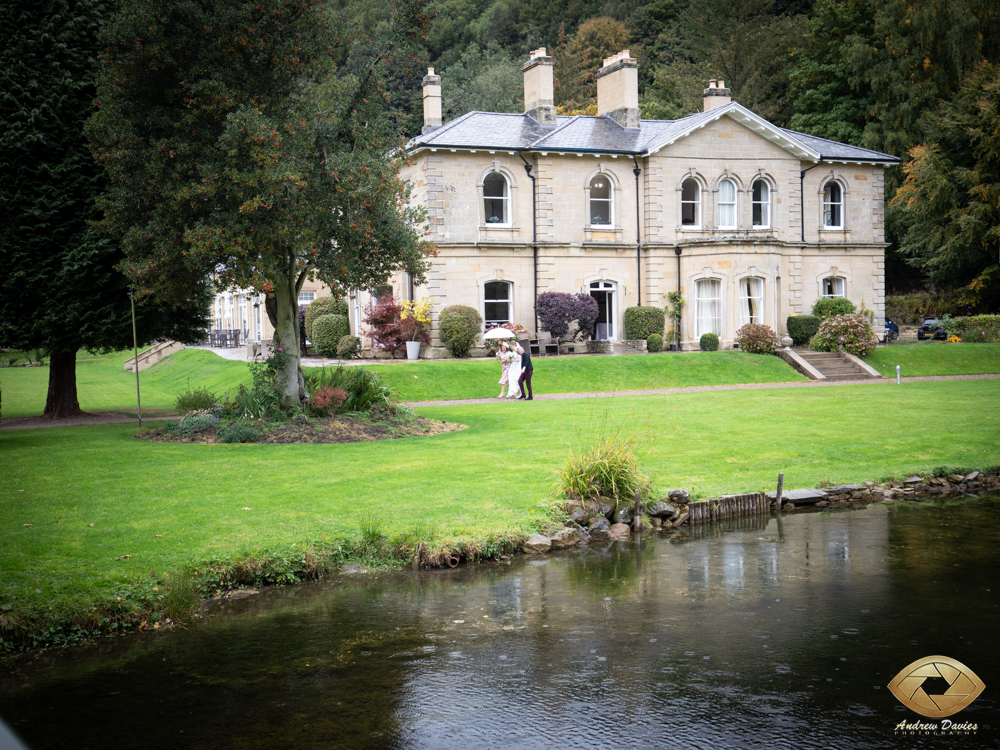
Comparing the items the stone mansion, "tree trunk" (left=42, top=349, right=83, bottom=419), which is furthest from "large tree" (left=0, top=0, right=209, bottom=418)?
the stone mansion

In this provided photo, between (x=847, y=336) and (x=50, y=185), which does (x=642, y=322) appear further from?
(x=50, y=185)

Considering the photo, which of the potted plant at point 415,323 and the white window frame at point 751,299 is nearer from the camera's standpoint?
the potted plant at point 415,323

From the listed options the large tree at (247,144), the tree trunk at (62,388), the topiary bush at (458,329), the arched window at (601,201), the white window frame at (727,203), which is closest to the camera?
the large tree at (247,144)

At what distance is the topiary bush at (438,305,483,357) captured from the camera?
97.2 feet

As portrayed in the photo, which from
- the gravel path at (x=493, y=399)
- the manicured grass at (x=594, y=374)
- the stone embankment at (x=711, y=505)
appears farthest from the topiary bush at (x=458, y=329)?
the stone embankment at (x=711, y=505)

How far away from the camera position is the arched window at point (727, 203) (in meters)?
34.1

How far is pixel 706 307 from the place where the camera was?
33.5 m

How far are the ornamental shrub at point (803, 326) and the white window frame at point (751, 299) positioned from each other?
58.3 inches

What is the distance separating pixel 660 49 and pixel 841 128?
22343mm

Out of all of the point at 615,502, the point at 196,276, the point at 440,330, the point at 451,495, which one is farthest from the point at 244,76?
the point at 440,330

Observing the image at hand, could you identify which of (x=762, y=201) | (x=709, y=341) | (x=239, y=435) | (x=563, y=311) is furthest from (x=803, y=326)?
(x=239, y=435)

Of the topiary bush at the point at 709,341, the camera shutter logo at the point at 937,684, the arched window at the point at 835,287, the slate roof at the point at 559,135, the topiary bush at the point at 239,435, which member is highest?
the slate roof at the point at 559,135

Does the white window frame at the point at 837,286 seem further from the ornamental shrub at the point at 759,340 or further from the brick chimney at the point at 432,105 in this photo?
the brick chimney at the point at 432,105

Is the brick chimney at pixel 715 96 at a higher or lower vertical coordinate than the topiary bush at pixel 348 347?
higher
